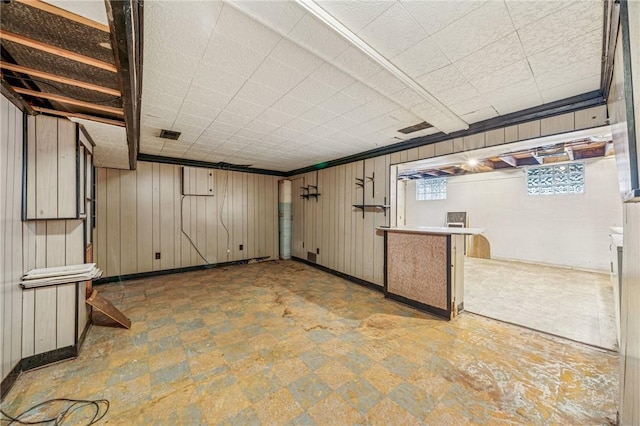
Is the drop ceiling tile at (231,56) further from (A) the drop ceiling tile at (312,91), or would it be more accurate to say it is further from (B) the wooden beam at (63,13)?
(B) the wooden beam at (63,13)

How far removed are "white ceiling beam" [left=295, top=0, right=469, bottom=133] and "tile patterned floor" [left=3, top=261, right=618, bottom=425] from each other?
2343 mm

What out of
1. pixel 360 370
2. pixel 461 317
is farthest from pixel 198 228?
pixel 461 317

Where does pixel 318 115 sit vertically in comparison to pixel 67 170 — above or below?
above

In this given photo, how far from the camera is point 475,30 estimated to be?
4.51 ft

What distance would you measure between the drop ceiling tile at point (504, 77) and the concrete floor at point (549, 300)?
261 centimetres

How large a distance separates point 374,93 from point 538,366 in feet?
9.04

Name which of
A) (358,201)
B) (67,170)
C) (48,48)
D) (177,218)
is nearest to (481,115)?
(358,201)

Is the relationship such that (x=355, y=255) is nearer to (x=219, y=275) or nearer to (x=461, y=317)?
(x=461, y=317)

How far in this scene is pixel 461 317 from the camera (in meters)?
2.92

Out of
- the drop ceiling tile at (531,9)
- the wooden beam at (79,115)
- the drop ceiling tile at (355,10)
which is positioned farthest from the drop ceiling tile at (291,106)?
the drop ceiling tile at (531,9)

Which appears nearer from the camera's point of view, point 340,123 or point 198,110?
point 198,110

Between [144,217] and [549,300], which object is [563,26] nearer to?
[549,300]

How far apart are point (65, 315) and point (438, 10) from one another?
11.9ft

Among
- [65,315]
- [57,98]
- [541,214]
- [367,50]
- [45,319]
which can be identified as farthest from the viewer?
[541,214]
